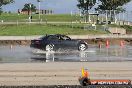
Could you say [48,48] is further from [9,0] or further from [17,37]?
[9,0]

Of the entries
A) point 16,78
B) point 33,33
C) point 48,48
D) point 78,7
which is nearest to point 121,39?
point 33,33

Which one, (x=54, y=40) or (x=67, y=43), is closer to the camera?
(x=67, y=43)

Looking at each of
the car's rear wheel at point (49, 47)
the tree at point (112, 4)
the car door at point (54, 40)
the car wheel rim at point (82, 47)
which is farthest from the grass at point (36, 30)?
the tree at point (112, 4)

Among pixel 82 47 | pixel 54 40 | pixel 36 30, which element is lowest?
pixel 82 47

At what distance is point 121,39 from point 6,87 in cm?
3675

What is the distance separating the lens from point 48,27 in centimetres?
5703

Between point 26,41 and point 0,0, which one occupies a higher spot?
point 0,0

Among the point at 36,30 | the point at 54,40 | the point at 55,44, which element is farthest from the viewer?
the point at 36,30

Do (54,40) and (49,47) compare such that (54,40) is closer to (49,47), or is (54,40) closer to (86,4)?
(49,47)

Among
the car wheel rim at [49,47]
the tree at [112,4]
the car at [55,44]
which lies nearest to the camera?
the car at [55,44]

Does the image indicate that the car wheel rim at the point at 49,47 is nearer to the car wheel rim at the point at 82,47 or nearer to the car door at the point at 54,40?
the car door at the point at 54,40

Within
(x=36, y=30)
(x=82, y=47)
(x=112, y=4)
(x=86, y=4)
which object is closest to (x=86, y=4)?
(x=86, y=4)

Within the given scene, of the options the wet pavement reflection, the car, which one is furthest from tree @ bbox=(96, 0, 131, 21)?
the wet pavement reflection

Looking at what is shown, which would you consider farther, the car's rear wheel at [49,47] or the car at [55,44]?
the car's rear wheel at [49,47]
